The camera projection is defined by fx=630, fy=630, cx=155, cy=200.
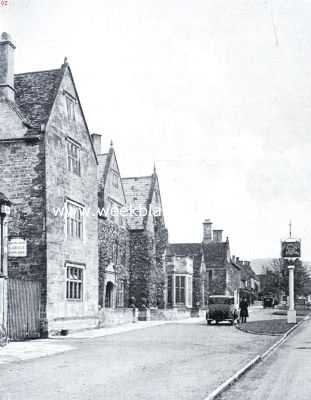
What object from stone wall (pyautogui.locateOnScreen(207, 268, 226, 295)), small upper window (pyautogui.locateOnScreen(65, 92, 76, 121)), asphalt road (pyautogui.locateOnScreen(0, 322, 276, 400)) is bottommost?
stone wall (pyautogui.locateOnScreen(207, 268, 226, 295))

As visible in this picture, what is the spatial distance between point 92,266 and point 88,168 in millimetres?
4610

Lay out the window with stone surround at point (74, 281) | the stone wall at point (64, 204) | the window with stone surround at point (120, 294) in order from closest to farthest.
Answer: the stone wall at point (64, 204) → the window with stone surround at point (74, 281) → the window with stone surround at point (120, 294)

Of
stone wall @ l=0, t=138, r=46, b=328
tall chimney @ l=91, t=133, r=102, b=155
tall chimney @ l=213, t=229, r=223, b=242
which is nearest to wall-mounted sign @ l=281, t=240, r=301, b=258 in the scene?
tall chimney @ l=91, t=133, r=102, b=155

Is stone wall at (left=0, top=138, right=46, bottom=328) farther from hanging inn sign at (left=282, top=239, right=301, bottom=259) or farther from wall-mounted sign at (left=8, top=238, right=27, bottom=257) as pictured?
hanging inn sign at (left=282, top=239, right=301, bottom=259)

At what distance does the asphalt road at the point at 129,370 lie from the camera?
1044 centimetres

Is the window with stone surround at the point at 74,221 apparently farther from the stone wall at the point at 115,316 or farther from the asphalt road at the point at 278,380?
the asphalt road at the point at 278,380

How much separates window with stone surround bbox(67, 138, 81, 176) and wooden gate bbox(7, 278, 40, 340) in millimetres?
6148

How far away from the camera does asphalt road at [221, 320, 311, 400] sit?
1023 cm

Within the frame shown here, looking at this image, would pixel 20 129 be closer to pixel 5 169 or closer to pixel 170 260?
pixel 5 169

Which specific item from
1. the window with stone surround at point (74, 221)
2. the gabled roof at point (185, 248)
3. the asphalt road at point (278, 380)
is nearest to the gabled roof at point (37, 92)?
the window with stone surround at point (74, 221)

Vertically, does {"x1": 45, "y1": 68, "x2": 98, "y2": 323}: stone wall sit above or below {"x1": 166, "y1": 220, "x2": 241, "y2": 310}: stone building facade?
above

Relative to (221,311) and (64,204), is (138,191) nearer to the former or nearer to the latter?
(221,311)

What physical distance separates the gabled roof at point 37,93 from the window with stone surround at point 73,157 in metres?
2.13

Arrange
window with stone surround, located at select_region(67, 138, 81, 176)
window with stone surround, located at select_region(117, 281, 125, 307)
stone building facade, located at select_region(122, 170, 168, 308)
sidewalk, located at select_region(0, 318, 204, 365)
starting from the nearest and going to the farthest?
1. sidewalk, located at select_region(0, 318, 204, 365)
2. window with stone surround, located at select_region(67, 138, 81, 176)
3. window with stone surround, located at select_region(117, 281, 125, 307)
4. stone building facade, located at select_region(122, 170, 168, 308)
